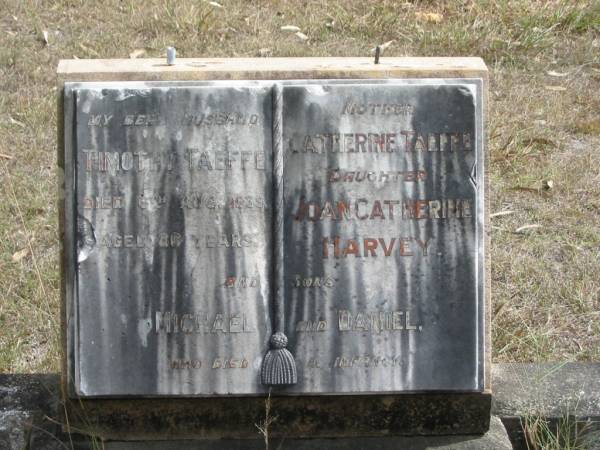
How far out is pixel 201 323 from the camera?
3193mm

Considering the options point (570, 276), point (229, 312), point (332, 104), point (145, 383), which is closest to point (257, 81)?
point (332, 104)

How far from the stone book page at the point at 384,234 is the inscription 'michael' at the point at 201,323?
0.15 m

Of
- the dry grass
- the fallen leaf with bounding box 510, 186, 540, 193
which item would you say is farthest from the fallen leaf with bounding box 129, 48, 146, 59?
the fallen leaf with bounding box 510, 186, 540, 193

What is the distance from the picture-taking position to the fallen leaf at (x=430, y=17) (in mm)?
6945

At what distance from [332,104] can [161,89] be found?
0.53 m

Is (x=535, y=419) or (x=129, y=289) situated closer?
(x=129, y=289)

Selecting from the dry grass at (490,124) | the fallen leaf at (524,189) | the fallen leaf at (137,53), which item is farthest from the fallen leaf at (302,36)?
the fallen leaf at (524,189)

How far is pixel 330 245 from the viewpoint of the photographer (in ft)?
10.5

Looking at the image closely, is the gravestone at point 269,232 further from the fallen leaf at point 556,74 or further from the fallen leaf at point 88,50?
the fallen leaf at point 556,74

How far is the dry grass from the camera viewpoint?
14.4 feet

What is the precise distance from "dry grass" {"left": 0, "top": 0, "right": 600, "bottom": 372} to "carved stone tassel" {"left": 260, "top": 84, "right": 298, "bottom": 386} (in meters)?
1.25

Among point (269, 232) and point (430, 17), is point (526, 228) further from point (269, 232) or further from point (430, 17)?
point (430, 17)

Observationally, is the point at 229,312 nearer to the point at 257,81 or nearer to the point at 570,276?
the point at 257,81

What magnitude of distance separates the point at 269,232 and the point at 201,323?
0.36 meters
